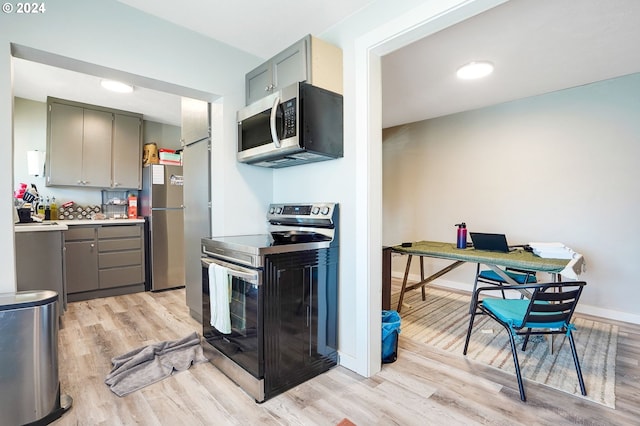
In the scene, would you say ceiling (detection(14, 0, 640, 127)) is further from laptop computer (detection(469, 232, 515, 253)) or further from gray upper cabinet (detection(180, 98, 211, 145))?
laptop computer (detection(469, 232, 515, 253))

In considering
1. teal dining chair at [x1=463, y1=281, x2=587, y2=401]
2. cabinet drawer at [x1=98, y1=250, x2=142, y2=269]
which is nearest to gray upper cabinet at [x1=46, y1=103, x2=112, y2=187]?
cabinet drawer at [x1=98, y1=250, x2=142, y2=269]

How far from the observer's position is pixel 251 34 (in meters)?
2.24

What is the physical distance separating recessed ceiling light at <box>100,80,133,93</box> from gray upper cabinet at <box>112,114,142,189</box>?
33.3 inches

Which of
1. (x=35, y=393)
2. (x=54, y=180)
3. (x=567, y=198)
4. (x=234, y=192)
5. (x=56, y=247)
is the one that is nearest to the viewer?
(x=35, y=393)

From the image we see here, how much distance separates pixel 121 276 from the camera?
12.4 ft

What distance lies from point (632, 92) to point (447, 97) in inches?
65.0

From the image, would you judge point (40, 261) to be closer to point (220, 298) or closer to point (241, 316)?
point (220, 298)

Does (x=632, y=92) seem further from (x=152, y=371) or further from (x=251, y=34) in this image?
(x=152, y=371)

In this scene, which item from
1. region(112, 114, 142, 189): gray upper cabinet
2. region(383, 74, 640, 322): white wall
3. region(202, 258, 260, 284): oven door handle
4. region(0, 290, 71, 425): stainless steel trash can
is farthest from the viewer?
region(112, 114, 142, 189): gray upper cabinet

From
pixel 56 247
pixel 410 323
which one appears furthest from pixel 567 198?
pixel 56 247

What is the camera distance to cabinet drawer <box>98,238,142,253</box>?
3.64 metres

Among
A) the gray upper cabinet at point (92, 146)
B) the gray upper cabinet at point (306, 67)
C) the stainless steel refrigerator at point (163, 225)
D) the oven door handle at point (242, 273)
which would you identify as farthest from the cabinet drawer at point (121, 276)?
the gray upper cabinet at point (306, 67)

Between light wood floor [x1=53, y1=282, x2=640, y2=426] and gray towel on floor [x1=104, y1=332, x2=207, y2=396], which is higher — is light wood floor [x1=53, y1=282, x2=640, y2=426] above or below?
below

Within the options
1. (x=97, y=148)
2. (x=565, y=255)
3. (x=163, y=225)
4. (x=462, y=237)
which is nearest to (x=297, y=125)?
(x=462, y=237)
